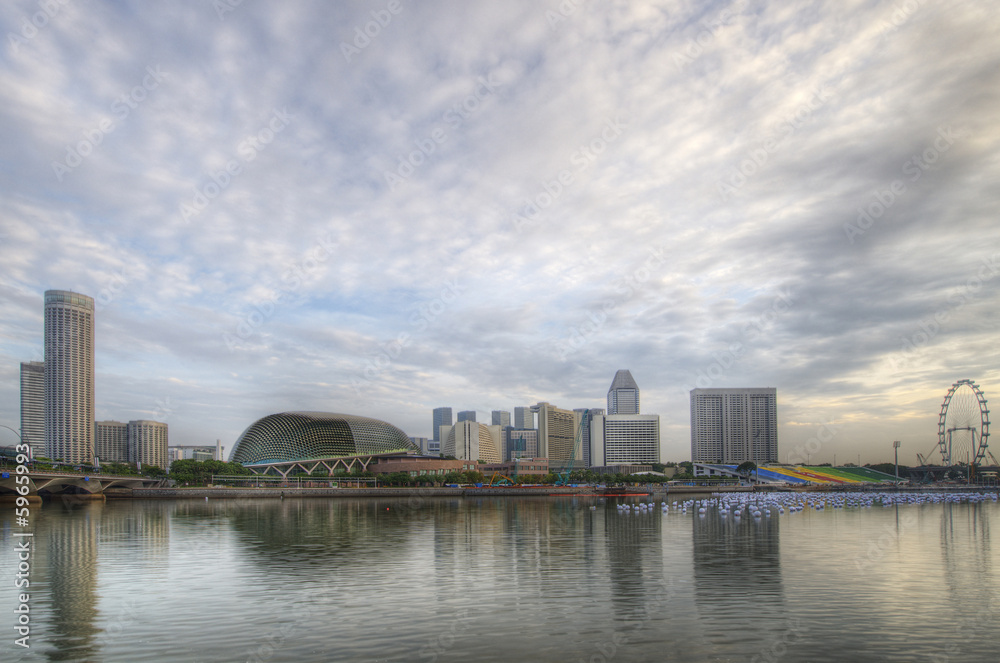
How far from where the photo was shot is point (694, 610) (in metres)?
28.6

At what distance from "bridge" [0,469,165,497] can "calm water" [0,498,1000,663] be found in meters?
63.3

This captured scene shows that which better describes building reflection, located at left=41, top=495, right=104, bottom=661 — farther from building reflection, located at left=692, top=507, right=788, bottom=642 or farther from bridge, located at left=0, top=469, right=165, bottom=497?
bridge, located at left=0, top=469, right=165, bottom=497

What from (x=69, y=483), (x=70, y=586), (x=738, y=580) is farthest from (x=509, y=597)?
(x=69, y=483)

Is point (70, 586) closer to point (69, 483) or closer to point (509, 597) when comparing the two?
point (509, 597)

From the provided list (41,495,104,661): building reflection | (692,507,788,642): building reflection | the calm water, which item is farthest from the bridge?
(692,507,788,642): building reflection

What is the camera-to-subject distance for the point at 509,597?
31.8 metres

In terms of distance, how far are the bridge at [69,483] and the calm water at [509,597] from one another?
63344 mm

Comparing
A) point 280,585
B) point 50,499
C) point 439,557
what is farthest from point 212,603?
point 50,499

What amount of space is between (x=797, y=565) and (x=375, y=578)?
2699 cm

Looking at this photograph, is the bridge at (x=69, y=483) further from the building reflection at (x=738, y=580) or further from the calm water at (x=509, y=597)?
the building reflection at (x=738, y=580)

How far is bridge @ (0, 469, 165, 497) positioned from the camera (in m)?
112

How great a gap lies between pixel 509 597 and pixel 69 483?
5455 inches

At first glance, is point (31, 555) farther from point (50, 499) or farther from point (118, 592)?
point (50, 499)

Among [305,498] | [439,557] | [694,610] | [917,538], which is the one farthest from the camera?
[305,498]
